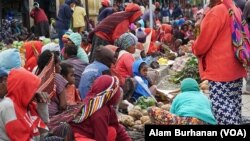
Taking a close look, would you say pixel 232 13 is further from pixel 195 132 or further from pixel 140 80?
pixel 140 80

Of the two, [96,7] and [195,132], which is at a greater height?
[195,132]

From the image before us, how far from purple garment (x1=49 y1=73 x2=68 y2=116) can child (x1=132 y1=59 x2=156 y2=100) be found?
1.83 meters

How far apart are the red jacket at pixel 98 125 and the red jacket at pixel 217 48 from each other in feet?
4.22

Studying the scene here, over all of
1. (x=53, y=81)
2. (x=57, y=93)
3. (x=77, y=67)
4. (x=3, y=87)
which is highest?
(x=3, y=87)

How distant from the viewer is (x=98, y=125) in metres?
5.34

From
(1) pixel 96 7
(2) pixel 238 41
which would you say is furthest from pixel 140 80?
(1) pixel 96 7

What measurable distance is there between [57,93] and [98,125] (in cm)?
142

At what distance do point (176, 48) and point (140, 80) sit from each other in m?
7.76

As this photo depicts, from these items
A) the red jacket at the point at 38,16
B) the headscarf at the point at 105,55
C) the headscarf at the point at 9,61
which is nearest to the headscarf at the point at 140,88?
the headscarf at the point at 105,55

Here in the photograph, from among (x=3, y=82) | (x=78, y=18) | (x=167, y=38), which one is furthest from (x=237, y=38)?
(x=167, y=38)

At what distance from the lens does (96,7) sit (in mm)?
24328

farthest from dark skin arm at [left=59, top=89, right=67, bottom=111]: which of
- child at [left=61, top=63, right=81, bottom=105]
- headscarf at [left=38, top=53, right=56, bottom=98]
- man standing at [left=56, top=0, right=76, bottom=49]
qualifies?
man standing at [left=56, top=0, right=76, bottom=49]

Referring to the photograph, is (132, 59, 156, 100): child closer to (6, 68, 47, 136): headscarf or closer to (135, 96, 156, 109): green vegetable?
(135, 96, 156, 109): green vegetable

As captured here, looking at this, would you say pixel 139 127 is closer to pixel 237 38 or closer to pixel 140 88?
pixel 140 88
